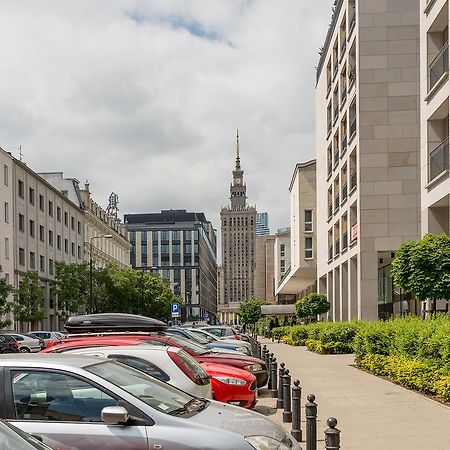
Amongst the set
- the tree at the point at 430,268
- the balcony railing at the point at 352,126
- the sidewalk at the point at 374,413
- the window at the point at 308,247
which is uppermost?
the balcony railing at the point at 352,126

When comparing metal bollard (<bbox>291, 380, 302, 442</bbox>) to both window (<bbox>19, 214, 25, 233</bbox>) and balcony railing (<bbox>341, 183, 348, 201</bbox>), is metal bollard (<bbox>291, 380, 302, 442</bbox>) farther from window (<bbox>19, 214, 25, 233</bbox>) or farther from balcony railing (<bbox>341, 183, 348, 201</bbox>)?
window (<bbox>19, 214, 25, 233</bbox>)

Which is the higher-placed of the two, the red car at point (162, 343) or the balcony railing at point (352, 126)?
the balcony railing at point (352, 126)

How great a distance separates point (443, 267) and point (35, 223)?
45367 mm

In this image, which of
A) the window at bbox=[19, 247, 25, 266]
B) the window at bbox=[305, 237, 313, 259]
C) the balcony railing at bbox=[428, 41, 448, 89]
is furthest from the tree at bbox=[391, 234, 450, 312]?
the window at bbox=[305, 237, 313, 259]

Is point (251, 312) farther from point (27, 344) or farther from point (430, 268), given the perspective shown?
point (430, 268)

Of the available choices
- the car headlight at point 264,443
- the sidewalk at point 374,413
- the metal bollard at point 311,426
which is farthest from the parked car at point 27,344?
the car headlight at point 264,443

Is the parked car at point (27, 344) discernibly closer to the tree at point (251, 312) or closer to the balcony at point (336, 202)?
the balcony at point (336, 202)

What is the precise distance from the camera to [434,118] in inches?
990

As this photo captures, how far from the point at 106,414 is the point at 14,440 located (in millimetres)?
1752

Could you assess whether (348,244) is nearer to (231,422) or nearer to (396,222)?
(396,222)

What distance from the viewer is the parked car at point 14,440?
406 cm

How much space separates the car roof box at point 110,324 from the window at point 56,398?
1031 centimetres

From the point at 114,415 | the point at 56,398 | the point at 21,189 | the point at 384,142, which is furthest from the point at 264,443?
the point at 21,189

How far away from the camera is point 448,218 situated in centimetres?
2589
